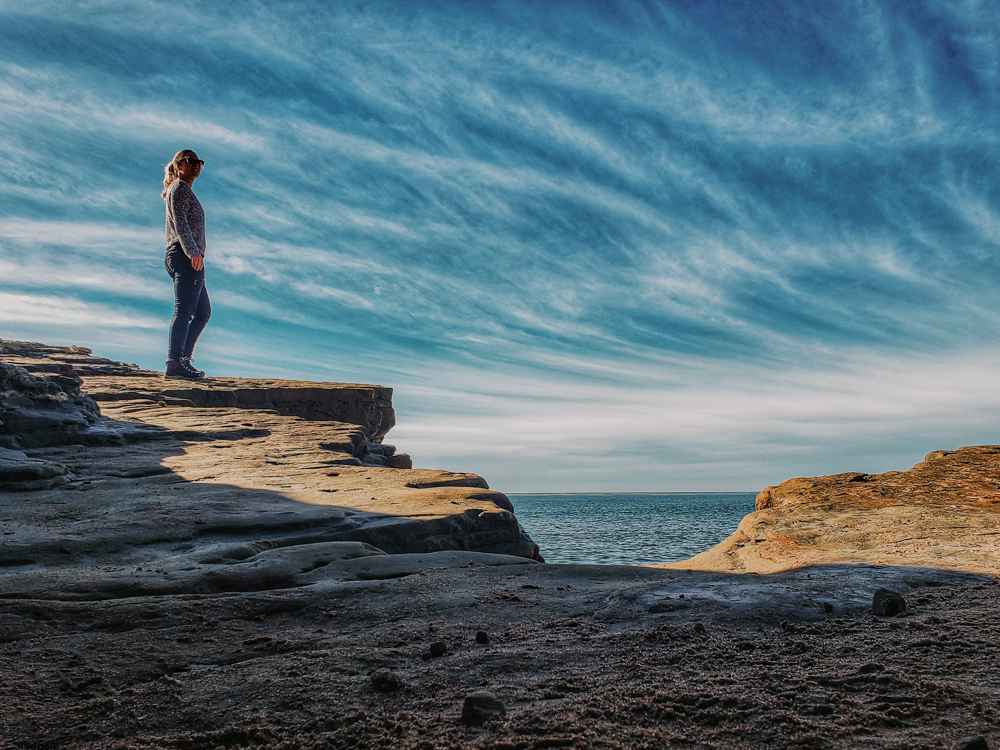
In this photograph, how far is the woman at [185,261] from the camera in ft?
47.7

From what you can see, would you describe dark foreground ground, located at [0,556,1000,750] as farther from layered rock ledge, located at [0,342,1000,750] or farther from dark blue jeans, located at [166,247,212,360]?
dark blue jeans, located at [166,247,212,360]

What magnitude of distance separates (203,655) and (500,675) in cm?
152

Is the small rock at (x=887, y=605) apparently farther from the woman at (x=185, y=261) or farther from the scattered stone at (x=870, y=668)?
the woman at (x=185, y=261)

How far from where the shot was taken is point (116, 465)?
27.3 ft

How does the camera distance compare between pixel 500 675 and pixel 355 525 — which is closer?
pixel 500 675

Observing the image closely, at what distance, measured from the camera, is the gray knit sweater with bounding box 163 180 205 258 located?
14453 millimetres

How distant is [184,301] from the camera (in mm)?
15359

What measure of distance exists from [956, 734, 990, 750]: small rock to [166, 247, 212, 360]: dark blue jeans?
16858mm

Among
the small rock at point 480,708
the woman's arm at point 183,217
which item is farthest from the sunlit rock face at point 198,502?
the woman's arm at point 183,217

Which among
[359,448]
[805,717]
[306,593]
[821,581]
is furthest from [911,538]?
[359,448]

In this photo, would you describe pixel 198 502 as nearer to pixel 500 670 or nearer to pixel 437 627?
pixel 437 627

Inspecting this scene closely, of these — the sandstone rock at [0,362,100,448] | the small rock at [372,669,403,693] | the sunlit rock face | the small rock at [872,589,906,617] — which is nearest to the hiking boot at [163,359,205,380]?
the sunlit rock face

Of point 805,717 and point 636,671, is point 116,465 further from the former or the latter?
point 805,717

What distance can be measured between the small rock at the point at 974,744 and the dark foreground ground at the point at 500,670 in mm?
52
